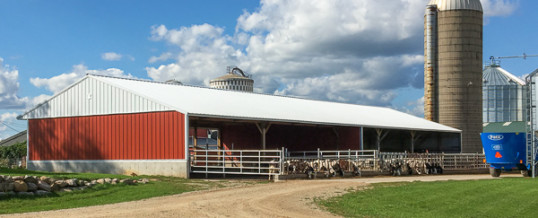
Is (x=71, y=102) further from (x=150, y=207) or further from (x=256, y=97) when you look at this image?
(x=150, y=207)

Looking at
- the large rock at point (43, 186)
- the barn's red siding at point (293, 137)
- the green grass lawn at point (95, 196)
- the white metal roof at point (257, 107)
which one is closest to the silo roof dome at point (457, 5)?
→ the white metal roof at point (257, 107)

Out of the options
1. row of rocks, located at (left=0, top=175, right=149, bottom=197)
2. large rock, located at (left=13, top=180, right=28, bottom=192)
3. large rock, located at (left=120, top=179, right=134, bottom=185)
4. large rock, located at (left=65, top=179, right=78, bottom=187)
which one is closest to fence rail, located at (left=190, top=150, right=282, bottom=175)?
large rock, located at (left=120, top=179, right=134, bottom=185)

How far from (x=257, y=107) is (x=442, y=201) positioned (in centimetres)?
2101

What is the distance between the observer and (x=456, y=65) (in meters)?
57.2

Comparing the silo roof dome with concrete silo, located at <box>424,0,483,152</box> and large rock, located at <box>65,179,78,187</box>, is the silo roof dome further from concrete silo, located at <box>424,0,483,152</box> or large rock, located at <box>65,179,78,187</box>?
large rock, located at <box>65,179,78,187</box>

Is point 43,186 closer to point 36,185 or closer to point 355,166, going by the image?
point 36,185

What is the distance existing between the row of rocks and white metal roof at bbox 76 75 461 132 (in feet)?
30.0

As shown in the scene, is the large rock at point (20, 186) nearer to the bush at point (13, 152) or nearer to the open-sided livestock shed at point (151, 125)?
the open-sided livestock shed at point (151, 125)

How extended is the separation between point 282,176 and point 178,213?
1205 centimetres

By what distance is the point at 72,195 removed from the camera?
19.8m

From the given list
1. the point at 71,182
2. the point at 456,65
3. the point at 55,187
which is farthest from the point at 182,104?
the point at 456,65

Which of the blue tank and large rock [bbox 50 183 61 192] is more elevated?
the blue tank

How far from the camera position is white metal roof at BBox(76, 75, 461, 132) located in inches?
1267

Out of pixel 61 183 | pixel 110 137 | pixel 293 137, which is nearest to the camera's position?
pixel 61 183
